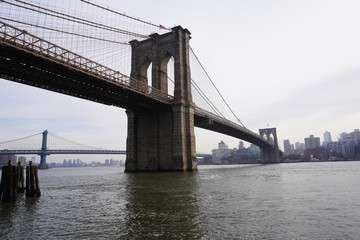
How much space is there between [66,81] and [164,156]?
2003 centimetres

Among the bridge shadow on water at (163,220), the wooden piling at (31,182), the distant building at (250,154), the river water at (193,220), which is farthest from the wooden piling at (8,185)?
the distant building at (250,154)

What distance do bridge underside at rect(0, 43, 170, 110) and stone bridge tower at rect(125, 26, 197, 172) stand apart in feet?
12.3

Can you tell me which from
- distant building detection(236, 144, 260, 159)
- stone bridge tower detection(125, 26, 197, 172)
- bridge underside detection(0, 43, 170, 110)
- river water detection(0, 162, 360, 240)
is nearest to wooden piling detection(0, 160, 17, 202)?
river water detection(0, 162, 360, 240)

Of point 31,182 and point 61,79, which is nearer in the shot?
point 31,182

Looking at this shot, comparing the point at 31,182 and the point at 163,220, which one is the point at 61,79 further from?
the point at 163,220

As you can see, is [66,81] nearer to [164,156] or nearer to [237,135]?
[164,156]

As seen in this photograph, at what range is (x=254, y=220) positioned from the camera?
8.26 meters

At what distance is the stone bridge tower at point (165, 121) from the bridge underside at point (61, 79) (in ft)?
12.3

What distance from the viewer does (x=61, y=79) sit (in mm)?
31734

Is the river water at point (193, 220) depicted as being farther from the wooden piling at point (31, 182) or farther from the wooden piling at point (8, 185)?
the wooden piling at point (31, 182)

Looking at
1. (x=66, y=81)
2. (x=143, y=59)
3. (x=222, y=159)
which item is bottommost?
(x=222, y=159)

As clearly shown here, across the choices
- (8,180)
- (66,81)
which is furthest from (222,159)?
(8,180)

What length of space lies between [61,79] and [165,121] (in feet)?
62.4

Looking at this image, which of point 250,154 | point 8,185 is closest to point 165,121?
point 8,185
